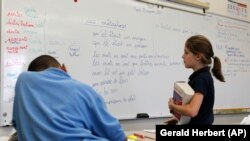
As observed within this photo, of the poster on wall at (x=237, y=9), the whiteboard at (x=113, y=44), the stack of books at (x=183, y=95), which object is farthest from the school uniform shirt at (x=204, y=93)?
the poster on wall at (x=237, y=9)

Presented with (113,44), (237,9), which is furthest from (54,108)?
(237,9)

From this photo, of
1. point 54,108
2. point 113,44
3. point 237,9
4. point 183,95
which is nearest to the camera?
point 54,108

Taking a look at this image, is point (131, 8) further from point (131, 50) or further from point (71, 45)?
point (71, 45)

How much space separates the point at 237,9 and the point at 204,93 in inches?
83.7

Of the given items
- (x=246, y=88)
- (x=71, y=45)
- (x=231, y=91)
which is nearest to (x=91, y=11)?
(x=71, y=45)

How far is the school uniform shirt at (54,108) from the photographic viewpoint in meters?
1.16

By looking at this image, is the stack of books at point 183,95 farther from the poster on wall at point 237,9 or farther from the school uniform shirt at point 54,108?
the poster on wall at point 237,9

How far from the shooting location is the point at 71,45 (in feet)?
7.60

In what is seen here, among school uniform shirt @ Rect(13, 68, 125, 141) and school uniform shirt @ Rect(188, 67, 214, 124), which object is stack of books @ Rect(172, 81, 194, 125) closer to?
school uniform shirt @ Rect(188, 67, 214, 124)

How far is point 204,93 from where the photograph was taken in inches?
74.2

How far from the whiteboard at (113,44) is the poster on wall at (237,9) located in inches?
6.3

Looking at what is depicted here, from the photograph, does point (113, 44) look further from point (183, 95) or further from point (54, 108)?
point (54, 108)

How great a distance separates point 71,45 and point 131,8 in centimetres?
65

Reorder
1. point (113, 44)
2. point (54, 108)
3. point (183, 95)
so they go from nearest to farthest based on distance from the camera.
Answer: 1. point (54, 108)
2. point (183, 95)
3. point (113, 44)
